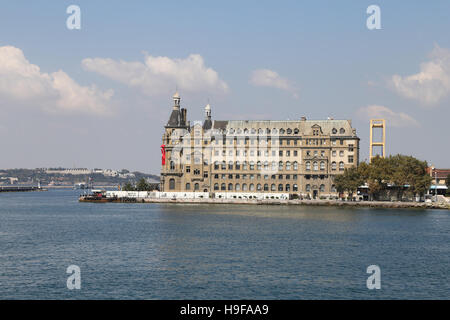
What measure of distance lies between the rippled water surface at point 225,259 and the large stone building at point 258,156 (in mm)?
75106

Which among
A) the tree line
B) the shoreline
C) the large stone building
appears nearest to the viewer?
the tree line

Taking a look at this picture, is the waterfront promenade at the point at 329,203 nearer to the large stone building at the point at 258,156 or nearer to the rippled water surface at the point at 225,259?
the large stone building at the point at 258,156

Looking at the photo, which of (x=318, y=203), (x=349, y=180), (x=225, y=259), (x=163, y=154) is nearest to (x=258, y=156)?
(x=318, y=203)

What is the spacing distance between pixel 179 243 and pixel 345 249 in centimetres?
2213

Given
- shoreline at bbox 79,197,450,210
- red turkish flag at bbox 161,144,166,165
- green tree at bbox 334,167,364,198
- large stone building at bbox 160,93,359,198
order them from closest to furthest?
1. shoreline at bbox 79,197,450,210
2. green tree at bbox 334,167,364,198
3. large stone building at bbox 160,93,359,198
4. red turkish flag at bbox 161,144,166,165

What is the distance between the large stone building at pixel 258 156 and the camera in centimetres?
18375

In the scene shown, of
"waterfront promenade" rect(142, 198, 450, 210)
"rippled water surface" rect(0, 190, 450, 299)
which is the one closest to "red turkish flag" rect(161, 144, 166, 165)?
"waterfront promenade" rect(142, 198, 450, 210)

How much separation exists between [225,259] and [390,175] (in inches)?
4095

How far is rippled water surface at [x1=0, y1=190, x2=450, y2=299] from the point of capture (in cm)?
4978

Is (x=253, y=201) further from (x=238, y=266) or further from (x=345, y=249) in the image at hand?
(x=238, y=266)

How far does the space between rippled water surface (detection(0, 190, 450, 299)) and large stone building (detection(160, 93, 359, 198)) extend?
75106mm

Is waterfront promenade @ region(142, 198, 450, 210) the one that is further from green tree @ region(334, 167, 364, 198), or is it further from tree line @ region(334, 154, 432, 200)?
green tree @ region(334, 167, 364, 198)

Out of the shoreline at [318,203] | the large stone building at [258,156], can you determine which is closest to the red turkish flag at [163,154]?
the large stone building at [258,156]
